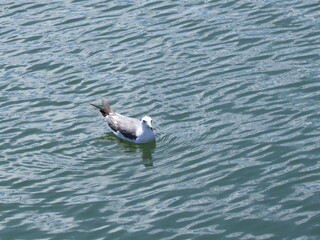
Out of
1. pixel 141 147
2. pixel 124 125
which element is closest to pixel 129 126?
pixel 124 125

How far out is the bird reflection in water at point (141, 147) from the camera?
19.0 m

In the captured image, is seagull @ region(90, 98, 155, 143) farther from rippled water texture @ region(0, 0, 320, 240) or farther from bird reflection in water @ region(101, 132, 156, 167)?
rippled water texture @ region(0, 0, 320, 240)

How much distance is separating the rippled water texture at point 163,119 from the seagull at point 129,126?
225 mm

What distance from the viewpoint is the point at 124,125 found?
66.4ft

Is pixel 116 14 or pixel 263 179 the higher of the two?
pixel 116 14

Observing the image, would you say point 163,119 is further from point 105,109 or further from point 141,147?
point 105,109

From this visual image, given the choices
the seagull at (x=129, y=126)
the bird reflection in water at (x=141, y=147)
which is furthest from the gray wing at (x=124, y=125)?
the bird reflection in water at (x=141, y=147)

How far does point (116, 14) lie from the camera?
27.6 meters

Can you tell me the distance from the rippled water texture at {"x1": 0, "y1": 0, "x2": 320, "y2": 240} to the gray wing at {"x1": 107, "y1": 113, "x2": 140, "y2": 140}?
0.31 m

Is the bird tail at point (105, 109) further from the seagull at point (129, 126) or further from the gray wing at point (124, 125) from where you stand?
the gray wing at point (124, 125)

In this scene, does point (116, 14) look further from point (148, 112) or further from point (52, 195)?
point (52, 195)

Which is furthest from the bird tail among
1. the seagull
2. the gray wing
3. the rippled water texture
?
the rippled water texture

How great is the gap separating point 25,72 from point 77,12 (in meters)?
4.75

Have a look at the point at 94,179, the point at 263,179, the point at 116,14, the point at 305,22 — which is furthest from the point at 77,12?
the point at 263,179
